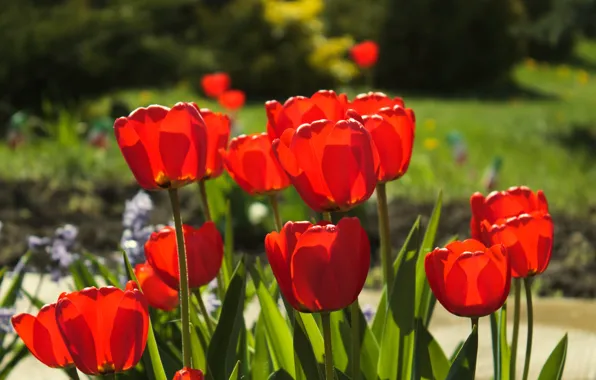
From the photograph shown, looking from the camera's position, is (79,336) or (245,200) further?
(245,200)

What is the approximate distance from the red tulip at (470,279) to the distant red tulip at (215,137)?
471 mm

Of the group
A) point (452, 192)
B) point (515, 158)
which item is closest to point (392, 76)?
point (515, 158)

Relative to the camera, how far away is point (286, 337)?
1901 mm

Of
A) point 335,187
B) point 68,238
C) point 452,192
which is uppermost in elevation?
point 335,187

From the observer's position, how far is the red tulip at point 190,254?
1.83 meters

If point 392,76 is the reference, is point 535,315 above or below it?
above

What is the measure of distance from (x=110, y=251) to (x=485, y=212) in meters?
3.52

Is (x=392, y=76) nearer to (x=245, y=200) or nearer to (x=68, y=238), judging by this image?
(x=245, y=200)

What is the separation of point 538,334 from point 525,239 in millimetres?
1798

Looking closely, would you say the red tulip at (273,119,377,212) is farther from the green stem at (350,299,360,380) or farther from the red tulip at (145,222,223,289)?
the red tulip at (145,222,223,289)

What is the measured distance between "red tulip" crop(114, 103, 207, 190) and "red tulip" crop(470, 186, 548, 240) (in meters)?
0.57

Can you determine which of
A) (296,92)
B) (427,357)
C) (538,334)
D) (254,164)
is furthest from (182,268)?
(296,92)

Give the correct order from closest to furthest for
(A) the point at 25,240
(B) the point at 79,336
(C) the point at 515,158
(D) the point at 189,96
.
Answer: (B) the point at 79,336, (A) the point at 25,240, (C) the point at 515,158, (D) the point at 189,96

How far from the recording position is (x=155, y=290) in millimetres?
2059
